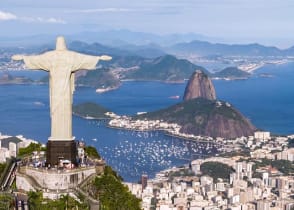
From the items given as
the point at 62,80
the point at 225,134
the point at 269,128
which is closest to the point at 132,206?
the point at 62,80

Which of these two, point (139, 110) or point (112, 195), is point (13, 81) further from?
point (112, 195)

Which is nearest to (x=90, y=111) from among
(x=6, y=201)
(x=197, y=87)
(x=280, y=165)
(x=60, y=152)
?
(x=197, y=87)

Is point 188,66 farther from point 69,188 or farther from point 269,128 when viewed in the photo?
point 69,188

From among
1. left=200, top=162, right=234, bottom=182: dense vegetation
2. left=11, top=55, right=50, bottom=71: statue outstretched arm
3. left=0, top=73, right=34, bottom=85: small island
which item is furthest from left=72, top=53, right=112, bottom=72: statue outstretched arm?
left=0, top=73, right=34, bottom=85: small island

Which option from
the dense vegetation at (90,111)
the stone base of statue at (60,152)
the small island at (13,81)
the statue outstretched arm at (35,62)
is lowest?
the dense vegetation at (90,111)

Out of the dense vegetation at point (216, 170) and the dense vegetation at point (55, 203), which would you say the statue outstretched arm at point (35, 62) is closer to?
the dense vegetation at point (55, 203)

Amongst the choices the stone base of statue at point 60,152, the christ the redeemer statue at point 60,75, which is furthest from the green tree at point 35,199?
the christ the redeemer statue at point 60,75
